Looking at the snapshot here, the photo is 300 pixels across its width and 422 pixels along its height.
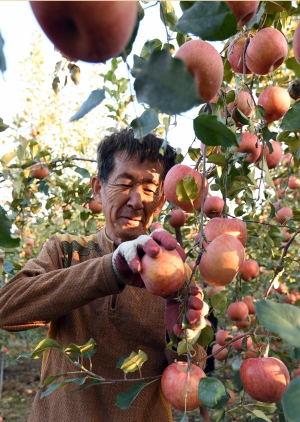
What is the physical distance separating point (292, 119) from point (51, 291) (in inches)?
30.8

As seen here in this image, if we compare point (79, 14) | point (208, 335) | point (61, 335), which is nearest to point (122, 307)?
point (61, 335)

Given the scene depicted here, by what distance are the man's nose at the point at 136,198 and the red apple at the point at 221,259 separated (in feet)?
1.61

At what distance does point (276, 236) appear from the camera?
2.02m

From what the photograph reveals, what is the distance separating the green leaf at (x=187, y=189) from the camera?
0.97 metres

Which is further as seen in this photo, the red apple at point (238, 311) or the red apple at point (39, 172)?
the red apple at point (39, 172)

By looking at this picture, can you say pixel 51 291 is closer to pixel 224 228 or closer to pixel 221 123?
pixel 224 228

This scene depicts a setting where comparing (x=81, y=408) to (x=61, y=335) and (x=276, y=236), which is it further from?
(x=276, y=236)

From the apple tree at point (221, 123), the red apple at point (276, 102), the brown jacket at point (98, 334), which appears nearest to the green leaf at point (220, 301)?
the apple tree at point (221, 123)

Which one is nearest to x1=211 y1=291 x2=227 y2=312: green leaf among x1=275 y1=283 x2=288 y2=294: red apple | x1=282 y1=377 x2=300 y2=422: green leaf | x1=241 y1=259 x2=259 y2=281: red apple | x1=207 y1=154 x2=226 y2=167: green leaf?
x1=207 y1=154 x2=226 y2=167: green leaf

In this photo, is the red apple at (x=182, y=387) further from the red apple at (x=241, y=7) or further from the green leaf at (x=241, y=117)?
the red apple at (x=241, y=7)

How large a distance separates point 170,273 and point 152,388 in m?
0.78

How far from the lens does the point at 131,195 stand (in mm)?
1414

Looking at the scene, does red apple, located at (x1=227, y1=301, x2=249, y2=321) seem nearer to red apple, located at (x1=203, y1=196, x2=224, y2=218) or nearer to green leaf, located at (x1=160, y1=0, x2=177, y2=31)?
red apple, located at (x1=203, y1=196, x2=224, y2=218)

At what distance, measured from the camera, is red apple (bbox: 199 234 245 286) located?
0.90 meters
